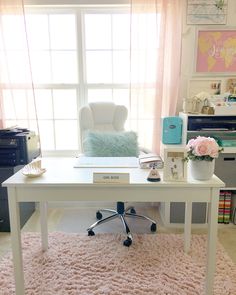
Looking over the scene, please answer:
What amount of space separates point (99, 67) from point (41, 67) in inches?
24.8

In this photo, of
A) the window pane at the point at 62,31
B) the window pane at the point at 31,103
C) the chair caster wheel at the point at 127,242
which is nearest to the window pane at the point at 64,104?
the window pane at the point at 31,103

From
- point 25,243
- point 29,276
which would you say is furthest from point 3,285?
point 25,243

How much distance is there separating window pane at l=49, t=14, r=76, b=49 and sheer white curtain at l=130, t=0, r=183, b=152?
2.24 feet

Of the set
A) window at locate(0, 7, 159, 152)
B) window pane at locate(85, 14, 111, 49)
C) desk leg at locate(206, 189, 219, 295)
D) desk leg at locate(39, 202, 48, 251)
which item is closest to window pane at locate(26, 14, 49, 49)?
Answer: window at locate(0, 7, 159, 152)

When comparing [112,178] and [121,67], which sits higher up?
[121,67]

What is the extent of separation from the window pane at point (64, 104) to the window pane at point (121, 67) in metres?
0.52

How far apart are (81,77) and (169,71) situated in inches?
37.7

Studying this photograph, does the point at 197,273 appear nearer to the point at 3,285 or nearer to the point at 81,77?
the point at 3,285

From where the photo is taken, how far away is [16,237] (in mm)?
1543

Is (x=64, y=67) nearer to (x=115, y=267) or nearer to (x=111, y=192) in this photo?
(x=111, y=192)

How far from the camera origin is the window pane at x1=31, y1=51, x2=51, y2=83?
2.91 metres

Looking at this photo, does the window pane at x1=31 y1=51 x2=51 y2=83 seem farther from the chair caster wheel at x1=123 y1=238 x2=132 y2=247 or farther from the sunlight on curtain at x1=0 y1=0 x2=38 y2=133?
the chair caster wheel at x1=123 y1=238 x2=132 y2=247

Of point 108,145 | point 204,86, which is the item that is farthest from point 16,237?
point 204,86

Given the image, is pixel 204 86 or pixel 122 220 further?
pixel 204 86
